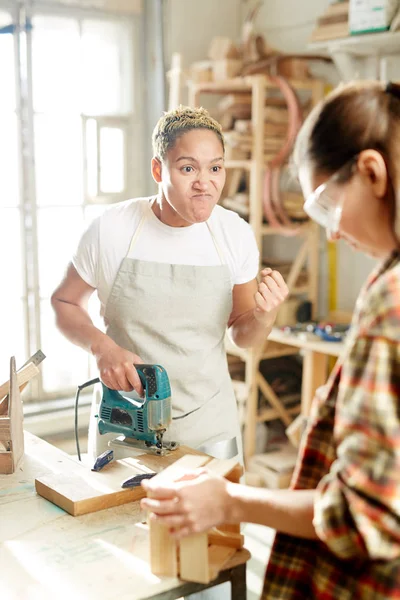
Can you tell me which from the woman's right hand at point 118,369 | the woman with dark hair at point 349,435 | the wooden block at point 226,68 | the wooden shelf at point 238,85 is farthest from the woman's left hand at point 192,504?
the wooden block at point 226,68

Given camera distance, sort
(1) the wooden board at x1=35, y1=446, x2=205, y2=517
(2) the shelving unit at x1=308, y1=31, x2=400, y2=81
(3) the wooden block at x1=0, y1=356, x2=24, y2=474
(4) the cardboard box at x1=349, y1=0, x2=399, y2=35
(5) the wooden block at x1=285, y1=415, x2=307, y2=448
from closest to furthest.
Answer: (1) the wooden board at x1=35, y1=446, x2=205, y2=517, (3) the wooden block at x1=0, y1=356, x2=24, y2=474, (4) the cardboard box at x1=349, y1=0, x2=399, y2=35, (2) the shelving unit at x1=308, y1=31, x2=400, y2=81, (5) the wooden block at x1=285, y1=415, x2=307, y2=448

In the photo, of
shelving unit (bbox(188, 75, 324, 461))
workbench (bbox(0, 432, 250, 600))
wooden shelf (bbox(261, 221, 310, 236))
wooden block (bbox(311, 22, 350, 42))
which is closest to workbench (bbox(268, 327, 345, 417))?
shelving unit (bbox(188, 75, 324, 461))

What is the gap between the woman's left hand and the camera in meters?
1.17

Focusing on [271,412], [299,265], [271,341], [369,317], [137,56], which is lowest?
[271,412]

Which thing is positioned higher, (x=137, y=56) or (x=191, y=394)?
(x=137, y=56)

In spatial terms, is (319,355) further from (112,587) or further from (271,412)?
(112,587)

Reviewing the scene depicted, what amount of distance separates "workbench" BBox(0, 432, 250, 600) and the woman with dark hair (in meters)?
0.17

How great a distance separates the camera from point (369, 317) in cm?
100

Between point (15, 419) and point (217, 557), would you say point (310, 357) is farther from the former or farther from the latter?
point (217, 557)

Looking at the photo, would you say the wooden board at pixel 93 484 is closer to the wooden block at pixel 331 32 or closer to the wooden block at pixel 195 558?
the wooden block at pixel 195 558

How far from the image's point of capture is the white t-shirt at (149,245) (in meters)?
2.14

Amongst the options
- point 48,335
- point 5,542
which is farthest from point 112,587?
point 48,335

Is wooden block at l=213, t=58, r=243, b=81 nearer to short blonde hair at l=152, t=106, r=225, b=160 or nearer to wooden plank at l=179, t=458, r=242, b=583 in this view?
short blonde hair at l=152, t=106, r=225, b=160

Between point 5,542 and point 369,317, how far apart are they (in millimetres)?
909
